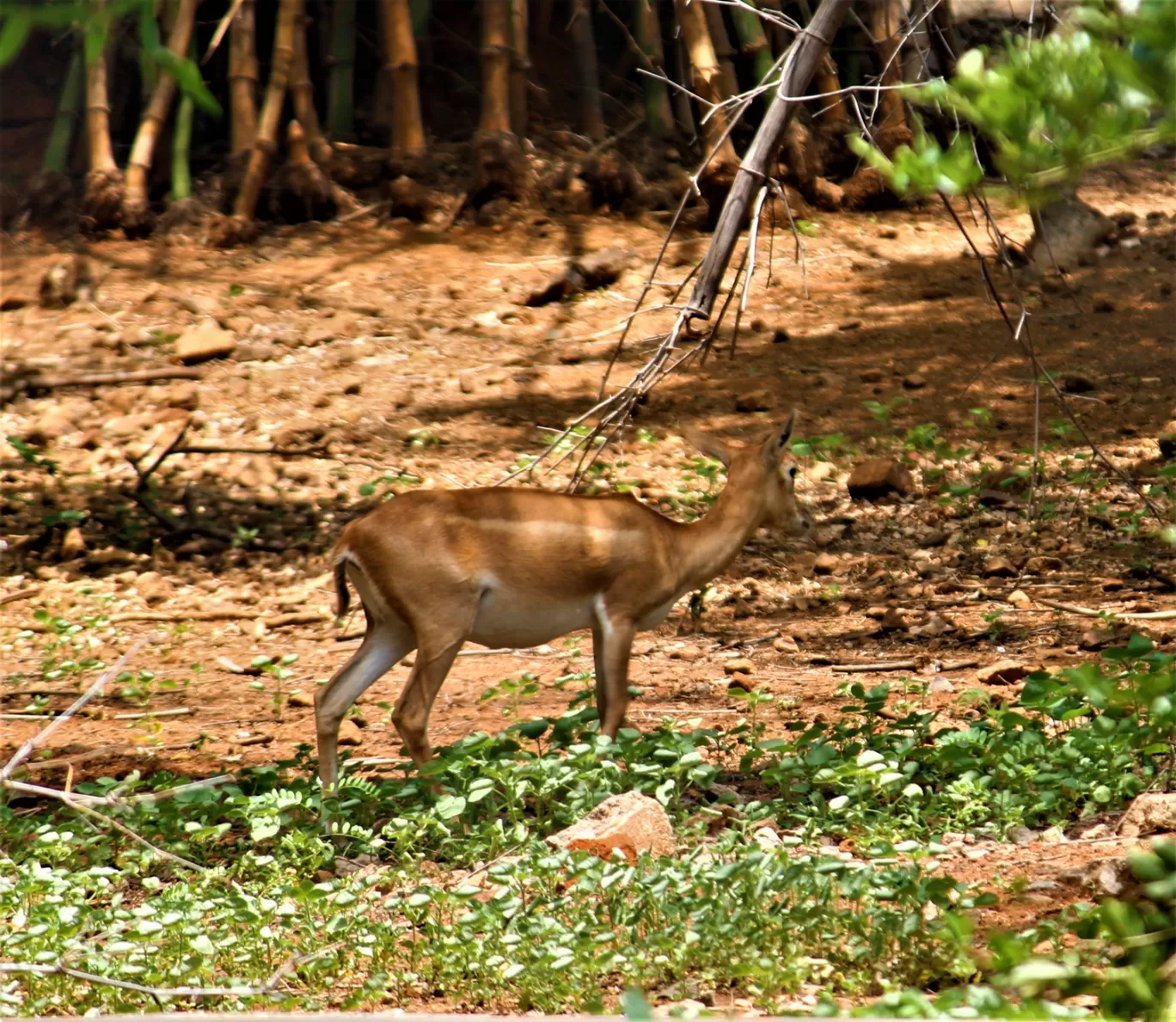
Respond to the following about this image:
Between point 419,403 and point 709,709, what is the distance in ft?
16.0

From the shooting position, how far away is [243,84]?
13.4 meters

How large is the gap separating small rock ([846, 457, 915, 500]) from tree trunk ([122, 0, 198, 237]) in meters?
7.23

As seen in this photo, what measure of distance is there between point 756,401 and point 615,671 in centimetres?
467

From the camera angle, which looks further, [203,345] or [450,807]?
[203,345]

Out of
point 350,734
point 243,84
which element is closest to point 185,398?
point 243,84

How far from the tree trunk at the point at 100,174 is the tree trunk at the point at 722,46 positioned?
5.20 m

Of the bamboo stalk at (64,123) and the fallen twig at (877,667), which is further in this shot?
the bamboo stalk at (64,123)

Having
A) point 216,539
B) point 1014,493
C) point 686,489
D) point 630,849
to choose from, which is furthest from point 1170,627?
point 216,539

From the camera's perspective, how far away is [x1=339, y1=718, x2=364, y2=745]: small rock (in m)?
6.44

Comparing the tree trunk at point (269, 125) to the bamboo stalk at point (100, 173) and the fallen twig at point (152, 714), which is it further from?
the fallen twig at point (152, 714)

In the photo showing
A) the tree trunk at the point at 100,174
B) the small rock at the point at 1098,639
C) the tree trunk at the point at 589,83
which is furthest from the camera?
the tree trunk at the point at 589,83

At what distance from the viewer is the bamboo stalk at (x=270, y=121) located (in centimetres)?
1332

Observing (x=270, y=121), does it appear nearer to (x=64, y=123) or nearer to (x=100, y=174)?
(x=100, y=174)

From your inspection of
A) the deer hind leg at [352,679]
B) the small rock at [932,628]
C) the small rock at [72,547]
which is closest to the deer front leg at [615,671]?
the deer hind leg at [352,679]
